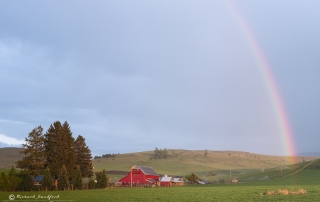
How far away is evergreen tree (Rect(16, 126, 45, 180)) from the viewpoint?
6556 cm

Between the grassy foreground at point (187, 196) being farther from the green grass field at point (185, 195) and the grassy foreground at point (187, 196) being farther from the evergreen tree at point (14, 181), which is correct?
the evergreen tree at point (14, 181)

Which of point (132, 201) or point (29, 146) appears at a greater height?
point (29, 146)

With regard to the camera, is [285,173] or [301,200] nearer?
[301,200]

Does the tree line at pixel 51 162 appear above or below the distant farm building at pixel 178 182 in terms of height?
above

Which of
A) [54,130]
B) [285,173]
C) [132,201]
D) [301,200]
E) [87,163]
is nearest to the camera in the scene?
[301,200]

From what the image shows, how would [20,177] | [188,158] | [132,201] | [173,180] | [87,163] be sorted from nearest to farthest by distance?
1. [132,201]
2. [20,177]
3. [87,163]
4. [173,180]
5. [188,158]

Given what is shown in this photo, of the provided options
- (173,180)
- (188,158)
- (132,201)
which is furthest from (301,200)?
(188,158)

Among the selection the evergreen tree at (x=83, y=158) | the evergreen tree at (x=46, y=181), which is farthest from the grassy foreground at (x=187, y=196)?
the evergreen tree at (x=83, y=158)

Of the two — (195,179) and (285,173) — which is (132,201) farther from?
(285,173)

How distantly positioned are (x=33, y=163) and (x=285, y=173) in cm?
7890

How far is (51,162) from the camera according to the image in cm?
6981

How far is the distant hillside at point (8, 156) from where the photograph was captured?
460 feet

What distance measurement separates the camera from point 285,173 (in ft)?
372

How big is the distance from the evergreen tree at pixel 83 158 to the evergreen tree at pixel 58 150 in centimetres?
641
